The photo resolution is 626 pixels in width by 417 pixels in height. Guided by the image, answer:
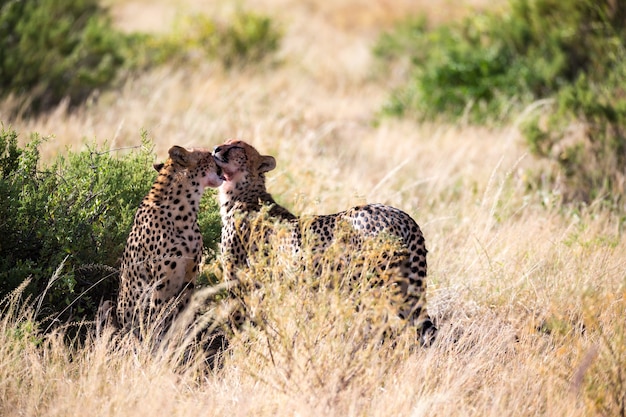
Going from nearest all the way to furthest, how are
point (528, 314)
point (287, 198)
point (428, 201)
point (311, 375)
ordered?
point (311, 375) → point (528, 314) → point (287, 198) → point (428, 201)

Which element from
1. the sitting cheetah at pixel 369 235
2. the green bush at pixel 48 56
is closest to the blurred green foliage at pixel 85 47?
the green bush at pixel 48 56

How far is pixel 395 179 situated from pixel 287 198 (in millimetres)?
1160

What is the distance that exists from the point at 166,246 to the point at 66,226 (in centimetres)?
60

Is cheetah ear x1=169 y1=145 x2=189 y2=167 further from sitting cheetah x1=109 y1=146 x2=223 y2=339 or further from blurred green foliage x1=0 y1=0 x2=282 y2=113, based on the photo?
blurred green foliage x1=0 y1=0 x2=282 y2=113

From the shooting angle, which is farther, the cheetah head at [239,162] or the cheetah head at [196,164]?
the cheetah head at [239,162]

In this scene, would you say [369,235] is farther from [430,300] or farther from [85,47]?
[85,47]

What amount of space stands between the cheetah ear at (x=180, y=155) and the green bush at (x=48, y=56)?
373 cm

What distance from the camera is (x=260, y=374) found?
351 centimetres

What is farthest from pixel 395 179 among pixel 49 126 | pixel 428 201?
pixel 49 126

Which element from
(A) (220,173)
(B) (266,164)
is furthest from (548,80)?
(A) (220,173)

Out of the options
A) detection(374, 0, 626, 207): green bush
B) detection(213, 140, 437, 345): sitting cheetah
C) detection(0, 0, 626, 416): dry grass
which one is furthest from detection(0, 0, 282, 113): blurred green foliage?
detection(213, 140, 437, 345): sitting cheetah

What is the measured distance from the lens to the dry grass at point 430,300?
3293mm

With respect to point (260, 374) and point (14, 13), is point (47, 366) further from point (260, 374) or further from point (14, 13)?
point (14, 13)

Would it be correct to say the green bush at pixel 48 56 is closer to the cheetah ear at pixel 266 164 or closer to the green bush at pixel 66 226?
the green bush at pixel 66 226
